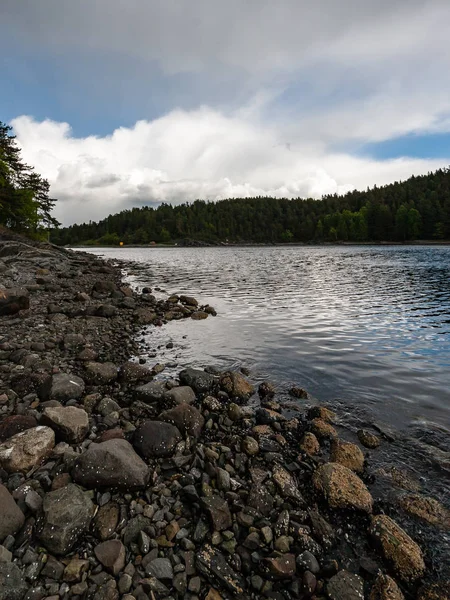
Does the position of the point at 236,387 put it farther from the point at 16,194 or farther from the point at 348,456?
the point at 16,194

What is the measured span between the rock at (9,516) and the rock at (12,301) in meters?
13.5

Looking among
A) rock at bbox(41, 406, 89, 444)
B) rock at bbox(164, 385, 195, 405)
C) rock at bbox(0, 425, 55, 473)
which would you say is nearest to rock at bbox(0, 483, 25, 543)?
rock at bbox(0, 425, 55, 473)

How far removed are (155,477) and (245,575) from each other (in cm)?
218

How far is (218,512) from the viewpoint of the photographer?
4.89 meters

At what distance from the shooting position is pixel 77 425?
259 inches

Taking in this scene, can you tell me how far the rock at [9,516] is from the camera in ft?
14.1

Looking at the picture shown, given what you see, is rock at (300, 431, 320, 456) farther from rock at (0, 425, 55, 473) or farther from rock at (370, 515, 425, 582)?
rock at (0, 425, 55, 473)

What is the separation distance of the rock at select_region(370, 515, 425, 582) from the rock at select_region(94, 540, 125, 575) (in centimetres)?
353

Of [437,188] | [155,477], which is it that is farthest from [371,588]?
[437,188]

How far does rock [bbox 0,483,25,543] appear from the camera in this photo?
4.29 m

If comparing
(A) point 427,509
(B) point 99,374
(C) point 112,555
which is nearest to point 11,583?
(C) point 112,555

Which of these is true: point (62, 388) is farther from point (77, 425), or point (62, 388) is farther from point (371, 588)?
point (371, 588)

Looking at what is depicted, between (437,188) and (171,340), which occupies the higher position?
(437,188)

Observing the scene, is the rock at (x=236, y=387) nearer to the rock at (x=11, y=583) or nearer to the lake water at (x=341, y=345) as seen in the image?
the lake water at (x=341, y=345)
